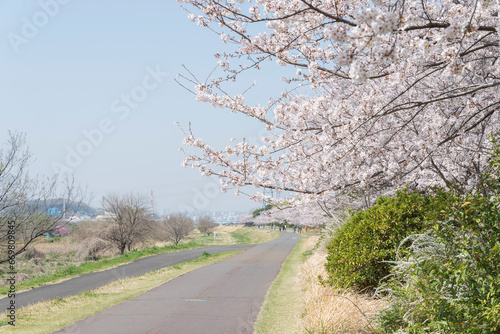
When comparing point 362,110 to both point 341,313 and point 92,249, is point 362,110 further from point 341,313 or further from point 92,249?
point 92,249

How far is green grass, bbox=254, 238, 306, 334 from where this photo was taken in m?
8.42

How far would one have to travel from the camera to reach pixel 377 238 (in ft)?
27.0

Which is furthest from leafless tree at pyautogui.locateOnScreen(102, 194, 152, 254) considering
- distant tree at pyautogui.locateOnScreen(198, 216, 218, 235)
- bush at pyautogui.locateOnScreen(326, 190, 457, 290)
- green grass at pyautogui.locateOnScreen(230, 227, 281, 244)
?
distant tree at pyautogui.locateOnScreen(198, 216, 218, 235)

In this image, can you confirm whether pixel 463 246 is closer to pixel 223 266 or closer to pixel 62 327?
pixel 62 327

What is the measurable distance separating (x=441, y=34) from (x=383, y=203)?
4.82 meters

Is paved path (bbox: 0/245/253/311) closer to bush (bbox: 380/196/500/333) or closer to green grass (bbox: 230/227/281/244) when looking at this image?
bush (bbox: 380/196/500/333)

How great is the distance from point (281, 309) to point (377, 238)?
11.4ft

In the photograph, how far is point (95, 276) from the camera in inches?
789

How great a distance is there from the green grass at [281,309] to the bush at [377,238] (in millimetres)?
1313

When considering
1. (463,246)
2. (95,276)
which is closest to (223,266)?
(95,276)

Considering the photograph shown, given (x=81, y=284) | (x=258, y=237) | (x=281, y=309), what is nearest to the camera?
(x=281, y=309)

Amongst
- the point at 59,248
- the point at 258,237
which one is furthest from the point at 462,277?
the point at 258,237

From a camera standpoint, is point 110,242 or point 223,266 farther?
point 110,242

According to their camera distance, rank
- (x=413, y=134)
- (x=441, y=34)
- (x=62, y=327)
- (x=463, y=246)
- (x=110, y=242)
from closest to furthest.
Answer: (x=441, y=34)
(x=463, y=246)
(x=62, y=327)
(x=413, y=134)
(x=110, y=242)
